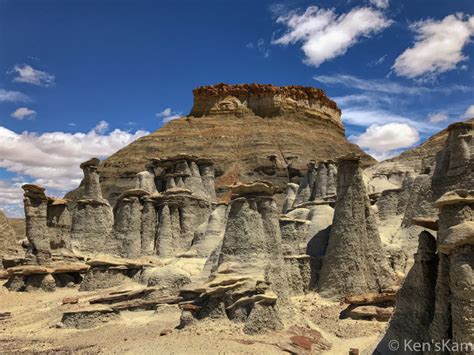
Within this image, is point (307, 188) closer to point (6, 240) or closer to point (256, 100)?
point (6, 240)

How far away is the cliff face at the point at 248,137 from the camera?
61.9 m

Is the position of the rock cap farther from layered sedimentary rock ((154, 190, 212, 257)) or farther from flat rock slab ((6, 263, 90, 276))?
flat rock slab ((6, 263, 90, 276))

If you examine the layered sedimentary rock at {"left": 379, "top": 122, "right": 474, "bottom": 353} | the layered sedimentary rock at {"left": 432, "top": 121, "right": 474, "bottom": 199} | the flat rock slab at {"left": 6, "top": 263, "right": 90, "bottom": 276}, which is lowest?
the flat rock slab at {"left": 6, "top": 263, "right": 90, "bottom": 276}

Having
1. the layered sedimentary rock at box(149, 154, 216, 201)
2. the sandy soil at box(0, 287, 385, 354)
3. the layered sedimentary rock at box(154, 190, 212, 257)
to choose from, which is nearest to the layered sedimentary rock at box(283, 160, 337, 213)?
the layered sedimentary rock at box(149, 154, 216, 201)

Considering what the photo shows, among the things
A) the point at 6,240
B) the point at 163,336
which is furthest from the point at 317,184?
the point at 163,336

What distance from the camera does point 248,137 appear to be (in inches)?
2670

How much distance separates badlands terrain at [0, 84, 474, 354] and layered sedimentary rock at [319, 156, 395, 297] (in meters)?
0.04

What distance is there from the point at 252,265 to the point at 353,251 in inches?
187

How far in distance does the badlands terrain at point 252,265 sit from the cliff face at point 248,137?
26905mm

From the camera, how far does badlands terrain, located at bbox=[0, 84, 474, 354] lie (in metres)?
9.09

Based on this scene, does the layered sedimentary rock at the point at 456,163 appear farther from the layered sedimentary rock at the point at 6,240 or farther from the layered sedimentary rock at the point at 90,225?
the layered sedimentary rock at the point at 6,240

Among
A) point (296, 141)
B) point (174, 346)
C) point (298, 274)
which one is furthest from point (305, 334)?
point (296, 141)

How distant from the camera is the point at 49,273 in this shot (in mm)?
24328

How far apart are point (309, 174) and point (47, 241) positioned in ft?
60.1
